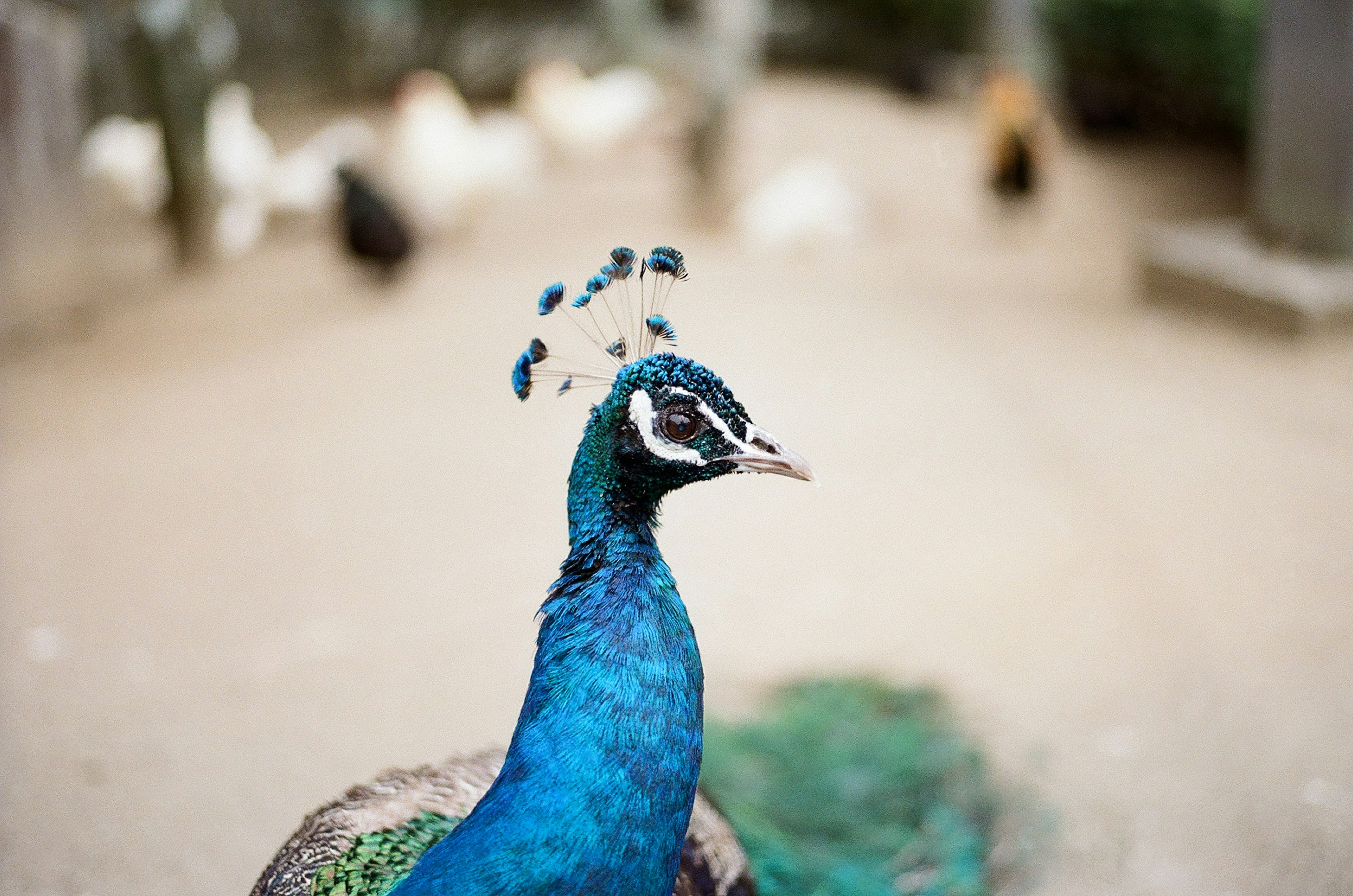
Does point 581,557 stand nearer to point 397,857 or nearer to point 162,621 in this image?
point 397,857

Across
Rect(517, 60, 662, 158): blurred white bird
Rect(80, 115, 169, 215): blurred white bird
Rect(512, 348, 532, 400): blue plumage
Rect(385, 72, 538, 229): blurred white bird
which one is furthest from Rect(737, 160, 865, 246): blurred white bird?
Rect(512, 348, 532, 400): blue plumage

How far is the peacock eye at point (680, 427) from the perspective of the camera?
53.5 inches

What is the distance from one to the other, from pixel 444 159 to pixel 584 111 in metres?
1.68

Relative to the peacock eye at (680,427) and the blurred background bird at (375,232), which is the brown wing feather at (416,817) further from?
the blurred background bird at (375,232)

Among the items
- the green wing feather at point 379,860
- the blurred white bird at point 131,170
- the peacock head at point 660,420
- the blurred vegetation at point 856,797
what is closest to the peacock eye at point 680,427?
the peacock head at point 660,420

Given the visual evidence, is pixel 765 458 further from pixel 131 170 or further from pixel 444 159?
pixel 131 170

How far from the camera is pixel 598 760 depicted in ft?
4.17

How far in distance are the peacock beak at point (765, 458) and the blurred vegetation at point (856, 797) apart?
700 mm

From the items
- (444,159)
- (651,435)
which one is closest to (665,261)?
(651,435)

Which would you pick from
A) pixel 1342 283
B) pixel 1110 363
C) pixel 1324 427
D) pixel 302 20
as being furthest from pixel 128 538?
pixel 302 20

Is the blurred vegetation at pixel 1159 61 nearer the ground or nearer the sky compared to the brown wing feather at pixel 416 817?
nearer the sky

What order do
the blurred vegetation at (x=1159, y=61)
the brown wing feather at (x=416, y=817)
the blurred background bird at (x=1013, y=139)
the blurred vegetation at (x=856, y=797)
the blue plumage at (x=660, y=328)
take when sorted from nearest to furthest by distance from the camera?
the blue plumage at (x=660, y=328)
the brown wing feather at (x=416, y=817)
the blurred vegetation at (x=856, y=797)
the blurred background bird at (x=1013, y=139)
the blurred vegetation at (x=1159, y=61)

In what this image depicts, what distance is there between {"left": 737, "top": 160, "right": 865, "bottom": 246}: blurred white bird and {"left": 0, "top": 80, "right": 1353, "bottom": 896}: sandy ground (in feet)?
0.55

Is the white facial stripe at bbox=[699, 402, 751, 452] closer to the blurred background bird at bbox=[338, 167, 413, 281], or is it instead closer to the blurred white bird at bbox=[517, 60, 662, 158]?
the blurred background bird at bbox=[338, 167, 413, 281]
